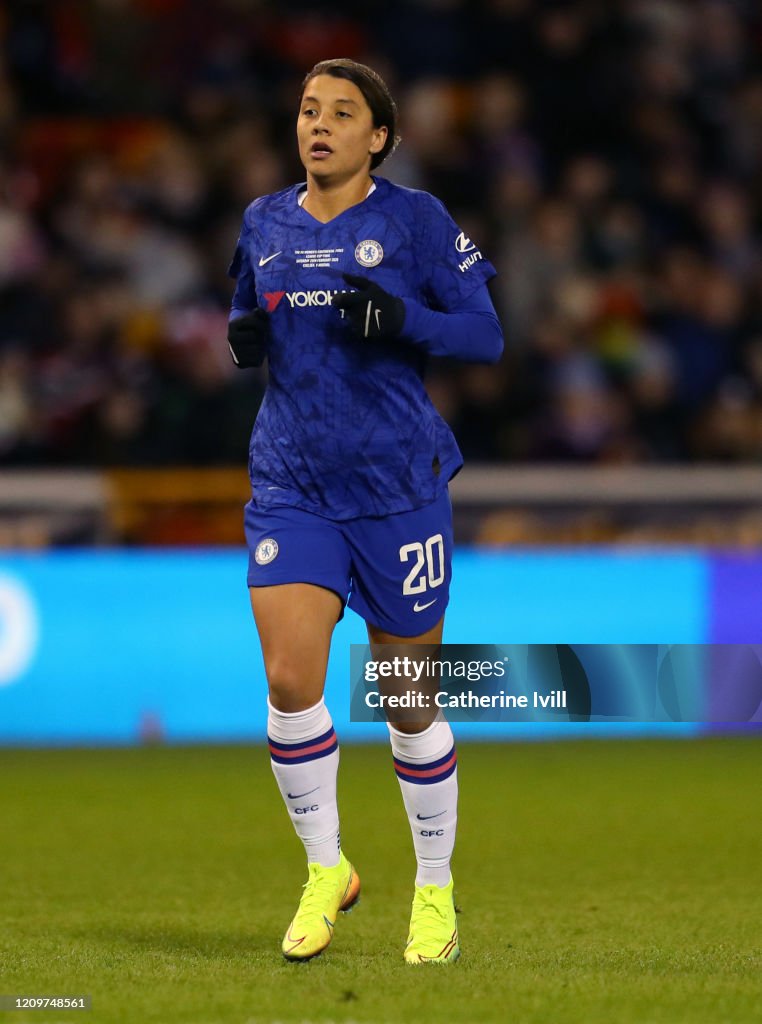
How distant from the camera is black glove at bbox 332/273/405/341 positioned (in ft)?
14.7

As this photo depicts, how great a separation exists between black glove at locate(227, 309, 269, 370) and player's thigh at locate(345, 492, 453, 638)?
483 mm

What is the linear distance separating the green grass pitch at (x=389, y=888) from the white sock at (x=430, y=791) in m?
0.25

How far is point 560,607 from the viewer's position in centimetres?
996

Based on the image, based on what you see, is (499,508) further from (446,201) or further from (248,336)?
(248,336)

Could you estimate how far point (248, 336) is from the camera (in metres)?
4.66

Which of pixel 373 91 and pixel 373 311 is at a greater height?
pixel 373 91

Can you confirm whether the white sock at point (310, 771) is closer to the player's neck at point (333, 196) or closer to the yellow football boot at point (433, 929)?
the yellow football boot at point (433, 929)

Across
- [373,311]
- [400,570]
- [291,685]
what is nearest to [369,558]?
[400,570]

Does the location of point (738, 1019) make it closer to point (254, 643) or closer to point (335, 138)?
point (335, 138)

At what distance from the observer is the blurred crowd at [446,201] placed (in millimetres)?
11242

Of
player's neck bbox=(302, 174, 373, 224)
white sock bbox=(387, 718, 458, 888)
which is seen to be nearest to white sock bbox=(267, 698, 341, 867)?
white sock bbox=(387, 718, 458, 888)

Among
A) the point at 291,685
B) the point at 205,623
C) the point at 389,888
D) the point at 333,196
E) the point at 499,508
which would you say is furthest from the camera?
the point at 499,508

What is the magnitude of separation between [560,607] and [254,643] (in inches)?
62.6

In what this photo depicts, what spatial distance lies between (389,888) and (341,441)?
191 cm
